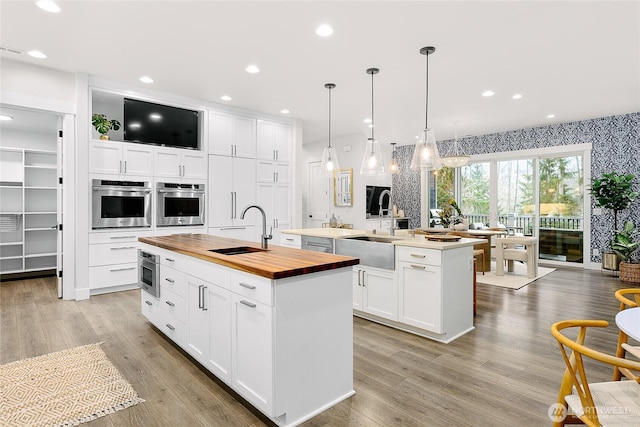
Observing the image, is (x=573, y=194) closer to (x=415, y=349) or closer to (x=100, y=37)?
(x=415, y=349)

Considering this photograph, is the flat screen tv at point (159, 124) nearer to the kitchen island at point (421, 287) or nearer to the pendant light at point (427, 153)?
the kitchen island at point (421, 287)

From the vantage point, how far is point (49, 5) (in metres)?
2.86

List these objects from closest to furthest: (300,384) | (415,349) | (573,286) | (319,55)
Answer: (300,384) → (415,349) → (319,55) → (573,286)

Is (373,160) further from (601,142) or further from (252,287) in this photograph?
(601,142)

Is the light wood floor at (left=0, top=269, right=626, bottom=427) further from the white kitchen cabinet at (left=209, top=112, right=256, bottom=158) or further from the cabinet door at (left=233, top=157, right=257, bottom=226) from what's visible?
the white kitchen cabinet at (left=209, top=112, right=256, bottom=158)

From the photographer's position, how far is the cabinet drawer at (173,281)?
8.55 feet

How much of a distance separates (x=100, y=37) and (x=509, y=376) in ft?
15.2

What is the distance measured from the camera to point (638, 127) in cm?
598

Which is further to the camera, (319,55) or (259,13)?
(319,55)

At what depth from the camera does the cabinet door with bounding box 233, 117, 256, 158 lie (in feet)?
19.0

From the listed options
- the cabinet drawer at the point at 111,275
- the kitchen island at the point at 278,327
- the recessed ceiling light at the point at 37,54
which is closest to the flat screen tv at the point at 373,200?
the cabinet drawer at the point at 111,275

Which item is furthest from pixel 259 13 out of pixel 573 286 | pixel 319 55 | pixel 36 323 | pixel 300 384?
pixel 573 286

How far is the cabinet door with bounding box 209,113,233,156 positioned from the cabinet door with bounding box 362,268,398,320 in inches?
133

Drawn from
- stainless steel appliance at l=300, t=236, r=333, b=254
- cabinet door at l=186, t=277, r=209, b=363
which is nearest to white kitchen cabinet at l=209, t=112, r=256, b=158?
stainless steel appliance at l=300, t=236, r=333, b=254
